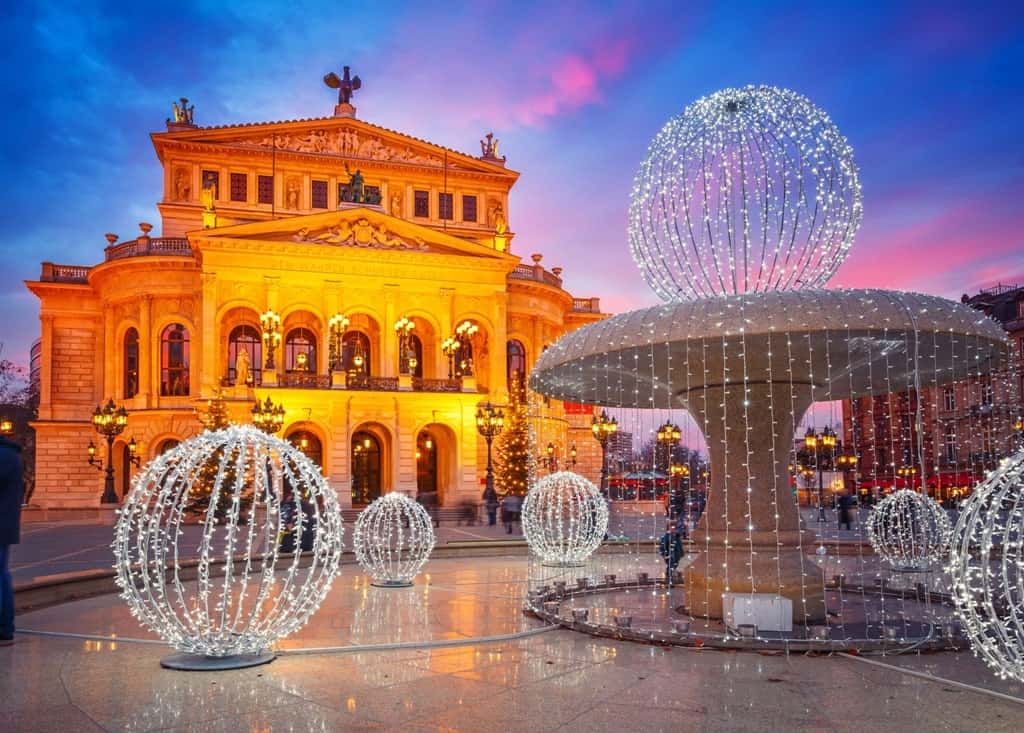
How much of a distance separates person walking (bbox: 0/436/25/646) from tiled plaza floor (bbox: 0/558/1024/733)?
244 mm

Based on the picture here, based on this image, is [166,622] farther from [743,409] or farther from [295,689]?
[743,409]

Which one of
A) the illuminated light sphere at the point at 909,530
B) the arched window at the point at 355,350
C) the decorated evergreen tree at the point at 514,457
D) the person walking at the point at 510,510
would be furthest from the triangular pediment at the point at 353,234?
the illuminated light sphere at the point at 909,530

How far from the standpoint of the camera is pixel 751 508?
10539 mm

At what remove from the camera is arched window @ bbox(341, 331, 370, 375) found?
145 ft

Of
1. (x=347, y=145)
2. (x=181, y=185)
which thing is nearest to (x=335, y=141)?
(x=347, y=145)

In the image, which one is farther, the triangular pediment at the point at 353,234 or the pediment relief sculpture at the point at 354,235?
the pediment relief sculpture at the point at 354,235

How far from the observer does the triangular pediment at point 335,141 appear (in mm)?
46750

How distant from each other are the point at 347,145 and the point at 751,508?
42.0 meters

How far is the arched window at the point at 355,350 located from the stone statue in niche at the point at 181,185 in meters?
11.1

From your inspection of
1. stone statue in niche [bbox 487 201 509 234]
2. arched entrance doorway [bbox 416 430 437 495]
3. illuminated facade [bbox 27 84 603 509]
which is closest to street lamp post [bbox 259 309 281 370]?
illuminated facade [bbox 27 84 603 509]

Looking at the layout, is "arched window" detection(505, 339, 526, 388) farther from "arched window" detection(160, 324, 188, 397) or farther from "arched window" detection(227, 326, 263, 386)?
"arched window" detection(160, 324, 188, 397)

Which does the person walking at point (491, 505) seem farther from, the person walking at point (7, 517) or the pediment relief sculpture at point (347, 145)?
the person walking at point (7, 517)

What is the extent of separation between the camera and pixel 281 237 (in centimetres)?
4103

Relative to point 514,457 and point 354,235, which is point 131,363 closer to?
point 354,235
